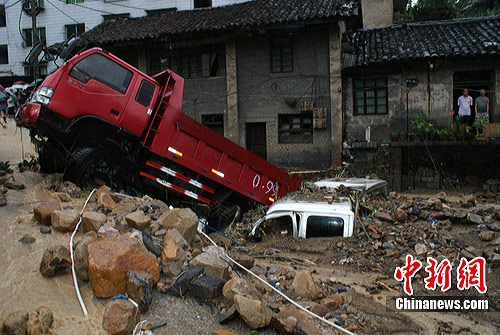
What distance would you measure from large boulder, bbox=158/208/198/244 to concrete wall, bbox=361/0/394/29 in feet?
56.7

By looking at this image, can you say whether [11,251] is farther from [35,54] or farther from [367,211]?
[367,211]

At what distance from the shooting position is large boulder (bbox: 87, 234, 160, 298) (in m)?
4.11

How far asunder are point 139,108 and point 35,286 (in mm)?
4748

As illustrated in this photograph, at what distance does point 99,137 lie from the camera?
809cm

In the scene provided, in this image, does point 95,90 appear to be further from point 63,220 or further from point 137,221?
point 137,221

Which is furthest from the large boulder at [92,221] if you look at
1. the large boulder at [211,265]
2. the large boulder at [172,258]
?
the large boulder at [211,265]

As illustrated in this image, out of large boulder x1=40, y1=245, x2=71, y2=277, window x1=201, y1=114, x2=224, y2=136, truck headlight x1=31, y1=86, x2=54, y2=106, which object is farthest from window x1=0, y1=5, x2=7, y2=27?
large boulder x1=40, y1=245, x2=71, y2=277

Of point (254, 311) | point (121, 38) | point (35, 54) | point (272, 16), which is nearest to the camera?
point (254, 311)

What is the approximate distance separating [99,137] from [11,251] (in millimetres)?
3570

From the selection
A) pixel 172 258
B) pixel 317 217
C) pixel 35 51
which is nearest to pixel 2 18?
pixel 35 51

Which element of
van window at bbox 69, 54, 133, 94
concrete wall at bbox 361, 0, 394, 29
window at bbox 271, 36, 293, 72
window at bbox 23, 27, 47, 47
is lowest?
van window at bbox 69, 54, 133, 94

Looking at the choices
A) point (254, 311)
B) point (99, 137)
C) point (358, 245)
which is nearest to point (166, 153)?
point (99, 137)

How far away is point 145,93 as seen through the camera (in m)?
8.49

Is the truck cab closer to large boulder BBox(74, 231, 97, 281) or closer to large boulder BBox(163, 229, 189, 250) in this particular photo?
large boulder BBox(163, 229, 189, 250)
